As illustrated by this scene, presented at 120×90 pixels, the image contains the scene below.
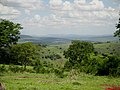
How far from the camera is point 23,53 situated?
111375mm

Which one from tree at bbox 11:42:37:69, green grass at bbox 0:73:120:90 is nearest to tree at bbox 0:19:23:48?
tree at bbox 11:42:37:69

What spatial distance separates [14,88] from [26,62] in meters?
85.8

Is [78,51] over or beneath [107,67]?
beneath

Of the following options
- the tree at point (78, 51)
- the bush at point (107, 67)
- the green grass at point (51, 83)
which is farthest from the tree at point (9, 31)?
the green grass at point (51, 83)

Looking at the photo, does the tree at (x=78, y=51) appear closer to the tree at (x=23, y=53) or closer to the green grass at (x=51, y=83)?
the tree at (x=23, y=53)

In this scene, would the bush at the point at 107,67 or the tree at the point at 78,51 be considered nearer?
the bush at the point at 107,67

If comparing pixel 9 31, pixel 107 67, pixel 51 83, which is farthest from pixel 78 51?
pixel 51 83

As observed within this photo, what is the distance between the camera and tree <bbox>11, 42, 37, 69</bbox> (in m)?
112

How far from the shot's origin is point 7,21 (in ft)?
338

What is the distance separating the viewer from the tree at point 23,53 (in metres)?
112

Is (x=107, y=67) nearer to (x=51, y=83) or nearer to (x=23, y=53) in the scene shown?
(x=51, y=83)

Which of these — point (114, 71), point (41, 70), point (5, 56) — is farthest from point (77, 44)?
point (114, 71)

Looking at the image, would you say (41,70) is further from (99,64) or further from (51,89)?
(51,89)

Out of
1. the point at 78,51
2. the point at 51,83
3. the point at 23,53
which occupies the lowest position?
the point at 23,53
